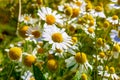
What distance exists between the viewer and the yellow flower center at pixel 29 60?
199 cm

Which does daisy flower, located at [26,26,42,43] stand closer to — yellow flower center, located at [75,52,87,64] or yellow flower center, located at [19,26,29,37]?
yellow flower center, located at [19,26,29,37]

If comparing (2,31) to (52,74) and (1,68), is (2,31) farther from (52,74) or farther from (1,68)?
(52,74)

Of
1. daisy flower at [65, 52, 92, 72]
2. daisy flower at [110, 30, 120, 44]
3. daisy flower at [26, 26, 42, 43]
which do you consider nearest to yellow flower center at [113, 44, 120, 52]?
daisy flower at [110, 30, 120, 44]

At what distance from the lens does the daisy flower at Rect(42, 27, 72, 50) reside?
78.2 inches

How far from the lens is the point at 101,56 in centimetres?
243

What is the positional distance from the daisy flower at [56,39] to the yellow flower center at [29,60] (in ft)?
0.35

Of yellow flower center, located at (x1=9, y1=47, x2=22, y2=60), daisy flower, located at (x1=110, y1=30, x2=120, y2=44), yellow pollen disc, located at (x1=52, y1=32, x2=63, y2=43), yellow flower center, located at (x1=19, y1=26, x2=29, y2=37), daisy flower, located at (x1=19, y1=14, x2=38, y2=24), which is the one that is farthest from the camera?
daisy flower, located at (x1=19, y1=14, x2=38, y2=24)

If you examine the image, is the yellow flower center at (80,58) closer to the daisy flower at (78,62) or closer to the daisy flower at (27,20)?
the daisy flower at (78,62)

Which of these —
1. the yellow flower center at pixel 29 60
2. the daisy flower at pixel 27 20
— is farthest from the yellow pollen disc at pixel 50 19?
the daisy flower at pixel 27 20

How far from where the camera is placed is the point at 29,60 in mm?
1999

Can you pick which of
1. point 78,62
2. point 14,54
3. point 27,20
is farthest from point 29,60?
point 27,20

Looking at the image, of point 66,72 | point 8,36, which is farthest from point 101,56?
point 8,36

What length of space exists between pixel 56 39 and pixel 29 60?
17cm

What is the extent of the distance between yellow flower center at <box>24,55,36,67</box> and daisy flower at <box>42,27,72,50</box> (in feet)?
0.35
